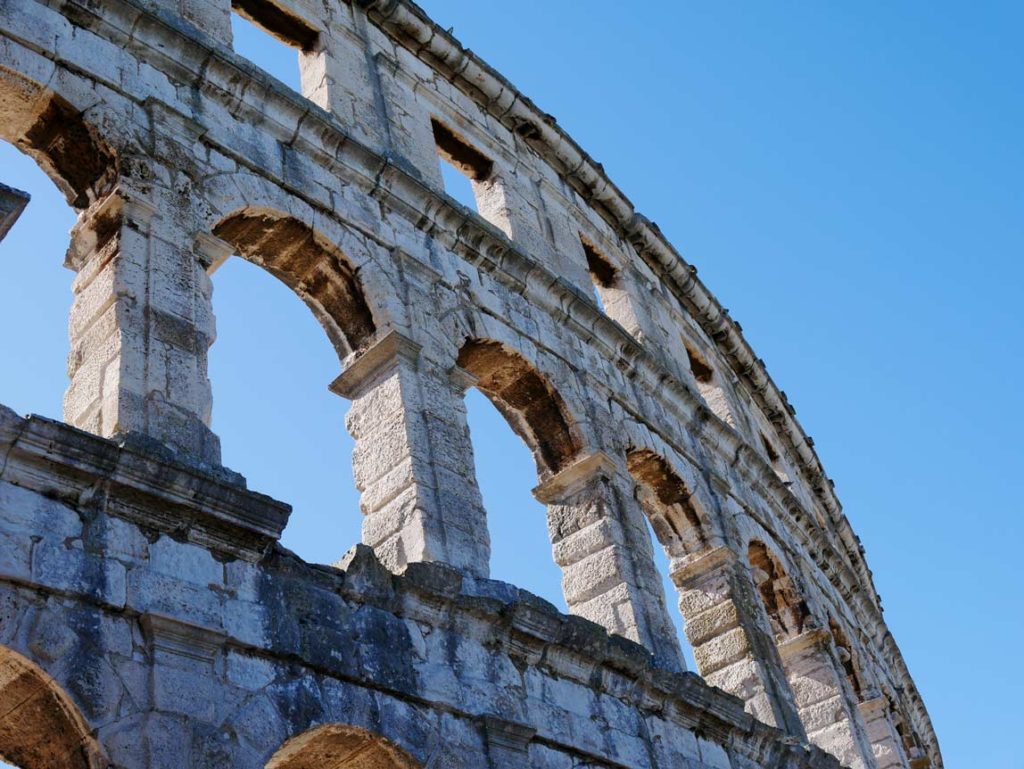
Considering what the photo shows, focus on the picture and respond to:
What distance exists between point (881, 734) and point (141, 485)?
9.78 metres

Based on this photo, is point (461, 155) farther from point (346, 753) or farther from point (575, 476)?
point (346, 753)

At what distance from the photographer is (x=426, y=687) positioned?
6.64 metres

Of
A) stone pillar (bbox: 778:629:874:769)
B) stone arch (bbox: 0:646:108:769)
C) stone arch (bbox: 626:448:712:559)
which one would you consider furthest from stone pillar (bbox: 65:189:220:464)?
stone pillar (bbox: 778:629:874:769)

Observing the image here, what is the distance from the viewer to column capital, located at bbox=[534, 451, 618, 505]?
9.62 metres

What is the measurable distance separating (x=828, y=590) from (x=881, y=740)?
63.9 inches

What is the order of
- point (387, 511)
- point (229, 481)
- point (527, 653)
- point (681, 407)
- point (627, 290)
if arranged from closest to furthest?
point (229, 481) → point (527, 653) → point (387, 511) → point (681, 407) → point (627, 290)

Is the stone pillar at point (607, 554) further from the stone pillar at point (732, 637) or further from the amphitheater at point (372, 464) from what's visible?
the stone pillar at point (732, 637)

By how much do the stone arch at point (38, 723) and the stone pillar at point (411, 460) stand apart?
2453 mm

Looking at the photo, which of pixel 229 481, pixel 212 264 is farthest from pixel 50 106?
pixel 229 481

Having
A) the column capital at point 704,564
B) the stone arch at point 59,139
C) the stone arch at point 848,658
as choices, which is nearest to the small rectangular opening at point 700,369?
the stone arch at point 848,658

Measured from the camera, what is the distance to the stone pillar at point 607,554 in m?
8.85

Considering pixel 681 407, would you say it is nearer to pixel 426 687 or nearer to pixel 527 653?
pixel 527 653

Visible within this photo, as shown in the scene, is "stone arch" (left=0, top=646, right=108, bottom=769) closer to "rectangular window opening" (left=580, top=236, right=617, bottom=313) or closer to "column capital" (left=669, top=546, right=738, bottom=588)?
"column capital" (left=669, top=546, right=738, bottom=588)

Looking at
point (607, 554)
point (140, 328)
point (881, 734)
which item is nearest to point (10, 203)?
point (140, 328)
